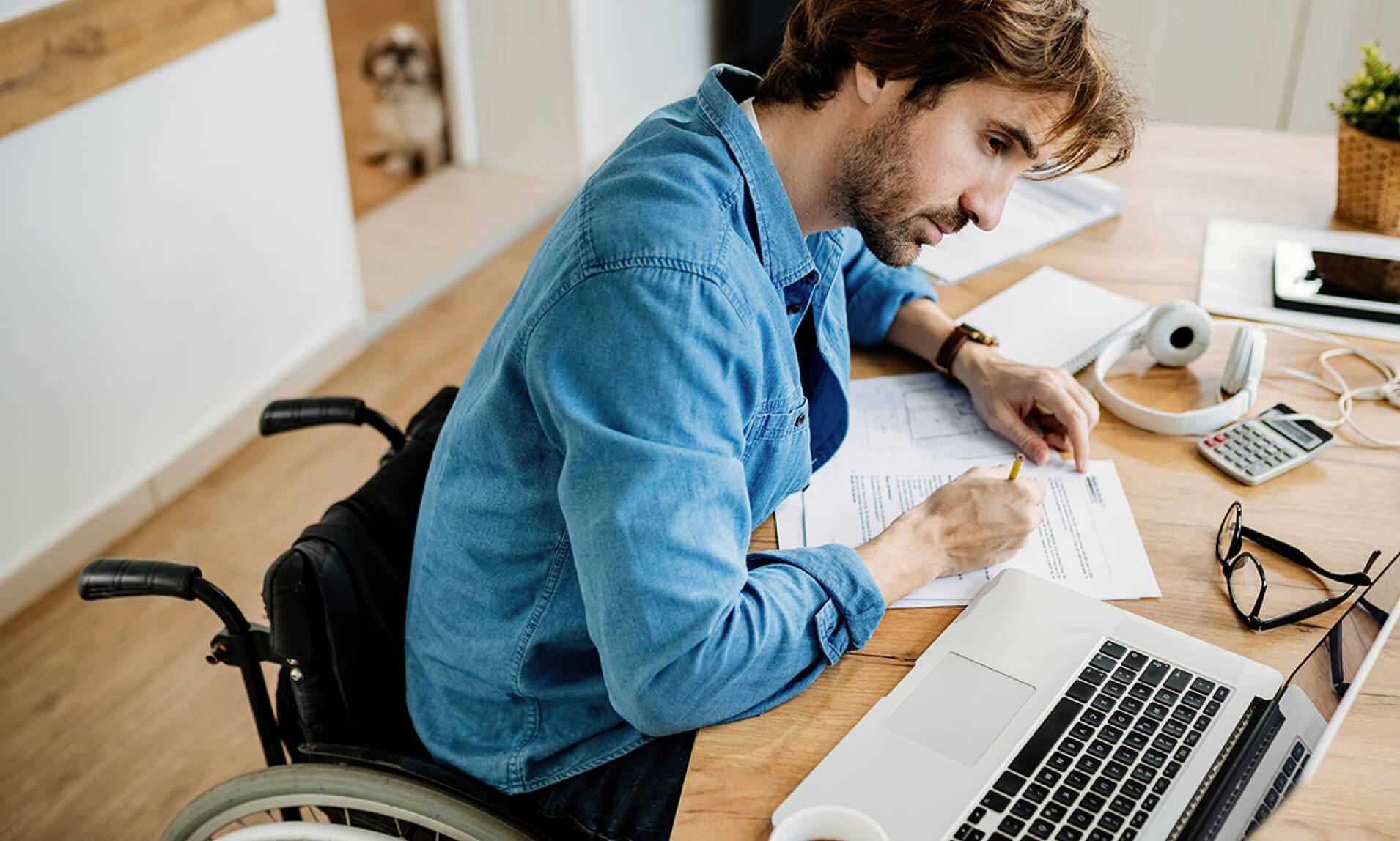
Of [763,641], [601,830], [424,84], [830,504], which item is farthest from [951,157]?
[424,84]

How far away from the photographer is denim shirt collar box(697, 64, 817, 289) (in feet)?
A: 3.30

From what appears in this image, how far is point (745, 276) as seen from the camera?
95 centimetres

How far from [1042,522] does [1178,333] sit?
38cm

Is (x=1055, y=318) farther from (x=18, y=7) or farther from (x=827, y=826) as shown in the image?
(x=18, y=7)

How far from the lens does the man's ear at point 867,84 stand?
1.01m

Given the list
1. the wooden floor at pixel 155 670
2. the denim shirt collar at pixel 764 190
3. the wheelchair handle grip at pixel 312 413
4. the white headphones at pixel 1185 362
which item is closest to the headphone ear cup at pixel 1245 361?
the white headphones at pixel 1185 362

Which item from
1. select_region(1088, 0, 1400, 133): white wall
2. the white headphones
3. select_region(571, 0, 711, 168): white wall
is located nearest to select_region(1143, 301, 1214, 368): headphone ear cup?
the white headphones

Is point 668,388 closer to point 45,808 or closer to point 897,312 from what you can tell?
point 897,312

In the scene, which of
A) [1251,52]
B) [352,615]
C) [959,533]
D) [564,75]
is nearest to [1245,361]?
[959,533]

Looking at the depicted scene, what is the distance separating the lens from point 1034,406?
125cm

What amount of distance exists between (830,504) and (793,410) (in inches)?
5.7

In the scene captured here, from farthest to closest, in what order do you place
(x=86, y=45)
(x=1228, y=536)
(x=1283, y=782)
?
(x=86, y=45) < (x=1228, y=536) < (x=1283, y=782)

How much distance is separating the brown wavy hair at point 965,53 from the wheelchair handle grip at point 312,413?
0.61m

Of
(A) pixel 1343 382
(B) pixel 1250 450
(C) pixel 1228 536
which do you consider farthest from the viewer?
(A) pixel 1343 382
